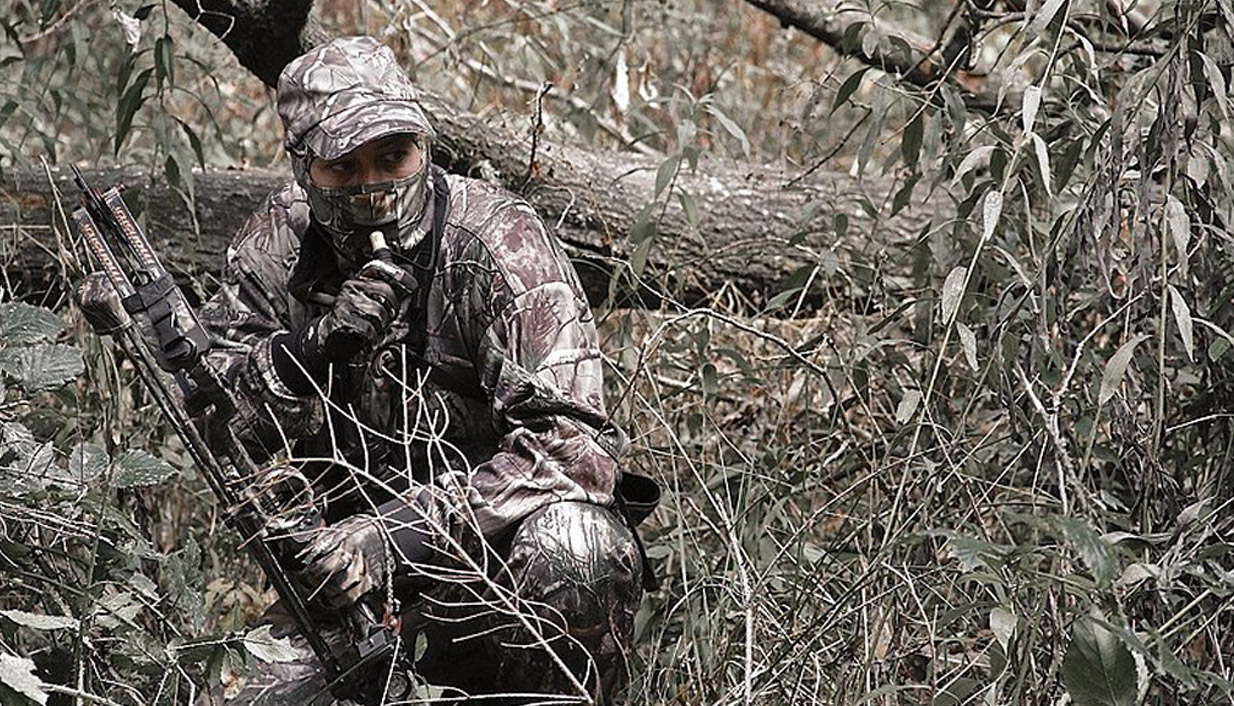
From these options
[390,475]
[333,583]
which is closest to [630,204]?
[390,475]

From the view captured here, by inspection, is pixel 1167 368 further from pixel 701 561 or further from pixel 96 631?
pixel 96 631

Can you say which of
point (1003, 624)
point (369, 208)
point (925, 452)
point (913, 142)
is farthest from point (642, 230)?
point (1003, 624)

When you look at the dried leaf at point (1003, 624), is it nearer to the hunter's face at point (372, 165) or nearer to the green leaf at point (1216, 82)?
the green leaf at point (1216, 82)

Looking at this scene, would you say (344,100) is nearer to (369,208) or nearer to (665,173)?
(369,208)

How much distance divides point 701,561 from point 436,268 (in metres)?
0.68

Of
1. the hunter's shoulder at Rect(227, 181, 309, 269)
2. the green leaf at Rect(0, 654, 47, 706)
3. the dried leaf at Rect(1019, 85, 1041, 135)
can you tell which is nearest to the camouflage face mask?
the hunter's shoulder at Rect(227, 181, 309, 269)

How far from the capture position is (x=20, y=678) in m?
2.48

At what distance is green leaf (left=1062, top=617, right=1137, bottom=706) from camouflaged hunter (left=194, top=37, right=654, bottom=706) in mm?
848

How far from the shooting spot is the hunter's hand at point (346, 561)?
9.24ft

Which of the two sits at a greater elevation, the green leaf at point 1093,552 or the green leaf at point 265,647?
the green leaf at point 1093,552

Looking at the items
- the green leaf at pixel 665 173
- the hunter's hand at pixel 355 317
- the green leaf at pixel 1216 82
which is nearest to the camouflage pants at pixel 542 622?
the hunter's hand at pixel 355 317

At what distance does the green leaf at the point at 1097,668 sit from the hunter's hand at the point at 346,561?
A: 1069 millimetres

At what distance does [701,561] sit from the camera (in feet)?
10.3

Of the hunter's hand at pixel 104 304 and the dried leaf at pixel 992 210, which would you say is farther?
the hunter's hand at pixel 104 304
